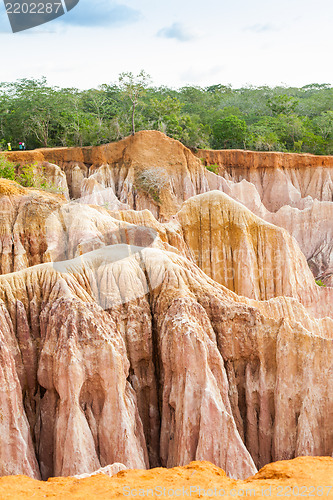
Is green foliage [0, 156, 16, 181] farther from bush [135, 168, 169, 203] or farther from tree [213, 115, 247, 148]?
tree [213, 115, 247, 148]

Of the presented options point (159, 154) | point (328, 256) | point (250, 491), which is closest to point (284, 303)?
point (250, 491)

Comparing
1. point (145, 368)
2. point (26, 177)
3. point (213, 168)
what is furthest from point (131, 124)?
point (145, 368)

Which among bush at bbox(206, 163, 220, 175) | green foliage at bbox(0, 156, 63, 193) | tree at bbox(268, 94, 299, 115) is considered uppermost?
tree at bbox(268, 94, 299, 115)

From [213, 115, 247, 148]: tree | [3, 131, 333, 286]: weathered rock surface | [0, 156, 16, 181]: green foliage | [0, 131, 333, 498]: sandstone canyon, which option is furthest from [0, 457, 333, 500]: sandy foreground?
[213, 115, 247, 148]: tree

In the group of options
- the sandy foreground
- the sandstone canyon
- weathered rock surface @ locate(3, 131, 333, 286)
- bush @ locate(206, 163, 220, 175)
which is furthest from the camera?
bush @ locate(206, 163, 220, 175)

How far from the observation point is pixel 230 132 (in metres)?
40.1

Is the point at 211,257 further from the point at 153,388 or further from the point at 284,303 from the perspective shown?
the point at 153,388

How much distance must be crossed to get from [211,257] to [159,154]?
1773 cm

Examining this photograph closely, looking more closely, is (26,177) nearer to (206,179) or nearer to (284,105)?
(206,179)

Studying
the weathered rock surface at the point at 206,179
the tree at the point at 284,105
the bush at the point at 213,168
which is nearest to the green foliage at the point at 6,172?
the weathered rock surface at the point at 206,179

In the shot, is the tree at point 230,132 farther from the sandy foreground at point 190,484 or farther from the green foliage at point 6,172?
the sandy foreground at point 190,484

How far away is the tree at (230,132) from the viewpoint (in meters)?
39.9

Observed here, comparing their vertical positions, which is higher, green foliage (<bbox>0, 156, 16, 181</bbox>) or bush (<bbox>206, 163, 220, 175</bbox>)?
bush (<bbox>206, 163, 220, 175</bbox>)

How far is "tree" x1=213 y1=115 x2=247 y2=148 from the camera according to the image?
1572 inches
